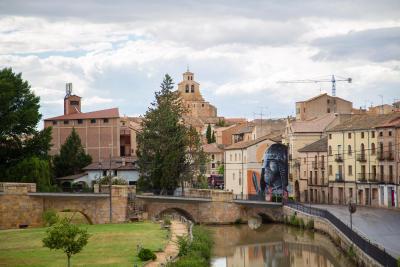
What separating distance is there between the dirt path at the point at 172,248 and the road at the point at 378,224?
12082mm

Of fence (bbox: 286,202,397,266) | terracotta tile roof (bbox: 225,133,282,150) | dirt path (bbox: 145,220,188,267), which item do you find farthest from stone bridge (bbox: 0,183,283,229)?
terracotta tile roof (bbox: 225,133,282,150)

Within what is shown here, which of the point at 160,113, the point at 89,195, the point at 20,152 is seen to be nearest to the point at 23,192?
the point at 89,195

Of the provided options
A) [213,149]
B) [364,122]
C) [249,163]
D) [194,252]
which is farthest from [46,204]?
[213,149]

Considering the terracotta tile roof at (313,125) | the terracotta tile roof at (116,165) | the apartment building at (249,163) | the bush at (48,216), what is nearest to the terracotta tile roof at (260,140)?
the apartment building at (249,163)

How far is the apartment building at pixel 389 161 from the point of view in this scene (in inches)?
2739

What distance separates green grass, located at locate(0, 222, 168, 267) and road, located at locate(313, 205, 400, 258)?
529 inches

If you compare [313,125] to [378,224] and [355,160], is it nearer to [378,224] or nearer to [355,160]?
[355,160]

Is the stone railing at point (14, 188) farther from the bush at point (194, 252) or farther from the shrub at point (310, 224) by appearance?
the shrub at point (310, 224)

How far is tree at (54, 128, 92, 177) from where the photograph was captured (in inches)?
4065

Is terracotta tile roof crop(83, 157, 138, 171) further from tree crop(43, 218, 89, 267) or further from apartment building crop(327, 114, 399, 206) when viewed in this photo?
tree crop(43, 218, 89, 267)

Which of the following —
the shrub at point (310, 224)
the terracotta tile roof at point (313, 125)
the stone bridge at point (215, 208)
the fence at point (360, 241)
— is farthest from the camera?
the terracotta tile roof at point (313, 125)

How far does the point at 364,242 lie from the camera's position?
42719mm

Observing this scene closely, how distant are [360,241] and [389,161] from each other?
28090 millimetres

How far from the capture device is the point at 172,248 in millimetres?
48438
